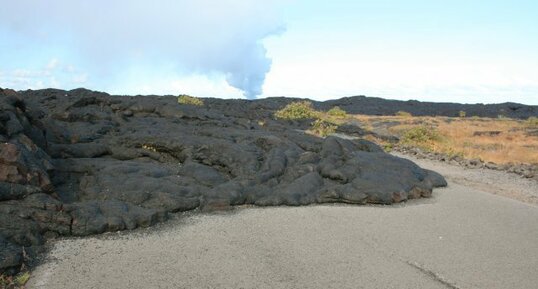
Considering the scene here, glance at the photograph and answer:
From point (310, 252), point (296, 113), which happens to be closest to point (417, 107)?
point (296, 113)

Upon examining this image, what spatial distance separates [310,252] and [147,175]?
655cm

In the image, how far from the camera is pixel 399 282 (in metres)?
9.41

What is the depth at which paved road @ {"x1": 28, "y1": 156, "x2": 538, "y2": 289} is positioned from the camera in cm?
919

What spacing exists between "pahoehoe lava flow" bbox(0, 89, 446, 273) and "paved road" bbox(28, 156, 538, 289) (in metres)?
0.63

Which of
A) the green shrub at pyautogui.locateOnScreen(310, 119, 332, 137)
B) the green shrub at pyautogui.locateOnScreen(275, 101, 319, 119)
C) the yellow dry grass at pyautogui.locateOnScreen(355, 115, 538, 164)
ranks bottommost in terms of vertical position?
the yellow dry grass at pyautogui.locateOnScreen(355, 115, 538, 164)

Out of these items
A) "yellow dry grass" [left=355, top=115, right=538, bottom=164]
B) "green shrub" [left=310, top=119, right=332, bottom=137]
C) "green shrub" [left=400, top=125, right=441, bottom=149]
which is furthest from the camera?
"green shrub" [left=400, top=125, right=441, bottom=149]

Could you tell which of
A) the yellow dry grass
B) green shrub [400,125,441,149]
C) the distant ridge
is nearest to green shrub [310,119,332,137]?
green shrub [400,125,441,149]

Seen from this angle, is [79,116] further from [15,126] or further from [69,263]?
[69,263]

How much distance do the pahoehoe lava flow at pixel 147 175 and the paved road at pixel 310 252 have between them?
63 cm

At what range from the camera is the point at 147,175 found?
1479 centimetres

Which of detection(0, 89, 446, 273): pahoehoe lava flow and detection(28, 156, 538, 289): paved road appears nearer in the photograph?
detection(28, 156, 538, 289): paved road

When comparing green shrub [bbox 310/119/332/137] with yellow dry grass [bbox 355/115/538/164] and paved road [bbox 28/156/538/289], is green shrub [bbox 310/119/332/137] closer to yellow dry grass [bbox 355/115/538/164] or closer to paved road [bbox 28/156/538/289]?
yellow dry grass [bbox 355/115/538/164]

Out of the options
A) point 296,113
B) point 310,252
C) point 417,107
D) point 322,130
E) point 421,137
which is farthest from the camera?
point 417,107

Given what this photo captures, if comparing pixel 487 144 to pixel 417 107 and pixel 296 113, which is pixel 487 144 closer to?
pixel 296 113
